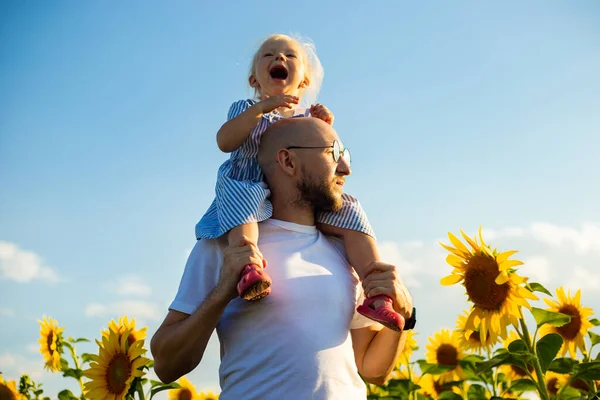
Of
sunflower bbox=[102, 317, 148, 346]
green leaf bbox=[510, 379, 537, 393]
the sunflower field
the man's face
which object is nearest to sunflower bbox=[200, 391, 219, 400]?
the sunflower field

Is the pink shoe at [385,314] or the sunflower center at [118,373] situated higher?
the sunflower center at [118,373]

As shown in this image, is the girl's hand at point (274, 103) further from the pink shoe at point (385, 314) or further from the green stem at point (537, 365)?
the green stem at point (537, 365)

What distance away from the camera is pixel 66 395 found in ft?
16.9

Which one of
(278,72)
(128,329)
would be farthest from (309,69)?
(128,329)

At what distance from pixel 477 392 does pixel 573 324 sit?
0.99m

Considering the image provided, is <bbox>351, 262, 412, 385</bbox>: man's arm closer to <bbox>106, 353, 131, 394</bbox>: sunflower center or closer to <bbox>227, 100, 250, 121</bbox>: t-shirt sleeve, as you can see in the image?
<bbox>227, 100, 250, 121</bbox>: t-shirt sleeve

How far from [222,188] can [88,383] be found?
197 centimetres

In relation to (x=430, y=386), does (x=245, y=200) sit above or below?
above

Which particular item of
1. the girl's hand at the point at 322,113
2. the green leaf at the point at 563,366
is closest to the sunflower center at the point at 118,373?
the girl's hand at the point at 322,113

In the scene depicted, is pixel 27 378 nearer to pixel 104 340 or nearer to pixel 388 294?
pixel 104 340

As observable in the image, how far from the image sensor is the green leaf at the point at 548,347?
3354 mm

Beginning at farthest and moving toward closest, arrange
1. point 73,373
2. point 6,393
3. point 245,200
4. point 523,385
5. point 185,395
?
point 6,393
point 185,395
point 73,373
point 523,385
point 245,200

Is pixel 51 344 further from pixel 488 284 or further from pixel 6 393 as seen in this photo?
pixel 488 284

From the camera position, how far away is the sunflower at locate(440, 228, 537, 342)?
3.48 metres
